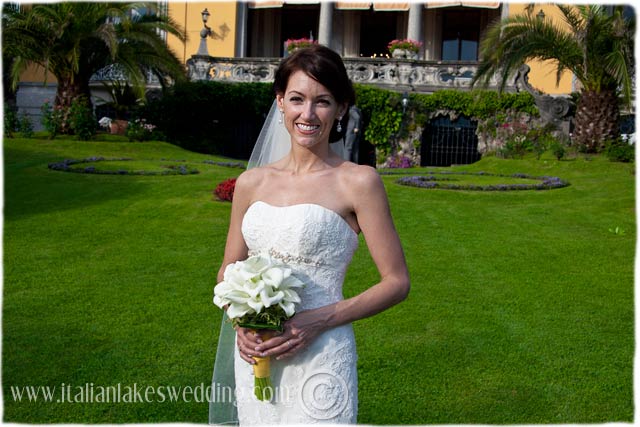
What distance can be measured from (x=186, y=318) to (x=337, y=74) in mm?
4608

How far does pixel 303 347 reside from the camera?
261cm

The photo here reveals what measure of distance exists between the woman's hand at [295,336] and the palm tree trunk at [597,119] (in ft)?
54.4

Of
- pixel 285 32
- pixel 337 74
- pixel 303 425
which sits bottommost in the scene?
pixel 303 425

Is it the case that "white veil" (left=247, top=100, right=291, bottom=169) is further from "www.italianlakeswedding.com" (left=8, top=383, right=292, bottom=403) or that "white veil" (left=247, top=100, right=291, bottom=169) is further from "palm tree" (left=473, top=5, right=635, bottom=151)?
"palm tree" (left=473, top=5, right=635, bottom=151)

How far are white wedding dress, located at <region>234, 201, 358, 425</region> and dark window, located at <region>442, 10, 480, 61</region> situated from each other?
92.6 ft

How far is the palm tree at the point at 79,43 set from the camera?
19.0m

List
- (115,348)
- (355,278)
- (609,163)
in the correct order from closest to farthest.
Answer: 1. (115,348)
2. (355,278)
3. (609,163)

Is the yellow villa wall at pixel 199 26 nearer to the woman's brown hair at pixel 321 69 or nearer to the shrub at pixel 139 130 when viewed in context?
the shrub at pixel 139 130

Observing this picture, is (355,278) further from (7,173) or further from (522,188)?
(7,173)

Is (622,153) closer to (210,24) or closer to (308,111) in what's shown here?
(308,111)

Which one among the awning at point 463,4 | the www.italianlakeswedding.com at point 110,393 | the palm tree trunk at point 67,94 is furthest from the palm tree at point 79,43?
the www.italianlakeswedding.com at point 110,393

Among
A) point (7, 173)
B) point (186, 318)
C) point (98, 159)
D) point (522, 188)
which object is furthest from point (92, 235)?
point (522, 188)

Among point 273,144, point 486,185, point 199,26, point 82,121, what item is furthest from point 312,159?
point 199,26

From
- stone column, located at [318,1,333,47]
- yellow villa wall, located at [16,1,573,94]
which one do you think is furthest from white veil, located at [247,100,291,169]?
yellow villa wall, located at [16,1,573,94]
